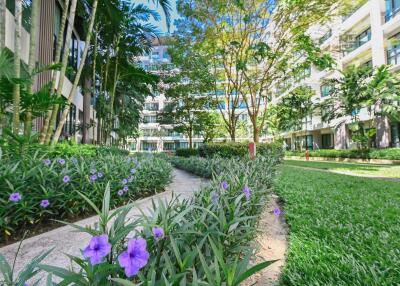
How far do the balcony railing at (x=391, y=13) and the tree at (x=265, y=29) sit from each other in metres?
12.2

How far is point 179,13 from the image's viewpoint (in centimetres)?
920

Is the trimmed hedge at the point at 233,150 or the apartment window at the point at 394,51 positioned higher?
the apartment window at the point at 394,51

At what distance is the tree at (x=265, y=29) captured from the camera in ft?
25.9

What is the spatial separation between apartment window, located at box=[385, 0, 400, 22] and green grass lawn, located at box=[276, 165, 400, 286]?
18.5 meters

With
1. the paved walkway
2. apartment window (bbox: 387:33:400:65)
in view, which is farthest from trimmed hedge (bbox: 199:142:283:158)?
apartment window (bbox: 387:33:400:65)

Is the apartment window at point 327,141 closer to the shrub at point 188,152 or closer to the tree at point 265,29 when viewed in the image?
the shrub at point 188,152

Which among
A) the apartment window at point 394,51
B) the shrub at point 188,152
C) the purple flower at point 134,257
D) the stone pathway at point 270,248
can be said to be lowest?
the stone pathway at point 270,248

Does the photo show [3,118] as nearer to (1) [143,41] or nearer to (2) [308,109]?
(1) [143,41]

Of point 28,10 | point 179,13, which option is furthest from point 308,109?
point 28,10

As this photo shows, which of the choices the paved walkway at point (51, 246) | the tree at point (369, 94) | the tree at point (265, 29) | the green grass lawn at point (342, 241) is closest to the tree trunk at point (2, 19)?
the paved walkway at point (51, 246)

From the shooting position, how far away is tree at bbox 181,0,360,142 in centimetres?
789

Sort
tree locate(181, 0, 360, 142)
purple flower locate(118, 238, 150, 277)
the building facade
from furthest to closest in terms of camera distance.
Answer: tree locate(181, 0, 360, 142), the building facade, purple flower locate(118, 238, 150, 277)

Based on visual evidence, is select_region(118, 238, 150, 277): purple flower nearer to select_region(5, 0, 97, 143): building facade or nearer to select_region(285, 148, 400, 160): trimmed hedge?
select_region(5, 0, 97, 143): building facade

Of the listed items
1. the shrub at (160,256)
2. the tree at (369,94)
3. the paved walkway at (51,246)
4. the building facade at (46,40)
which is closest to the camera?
the shrub at (160,256)
